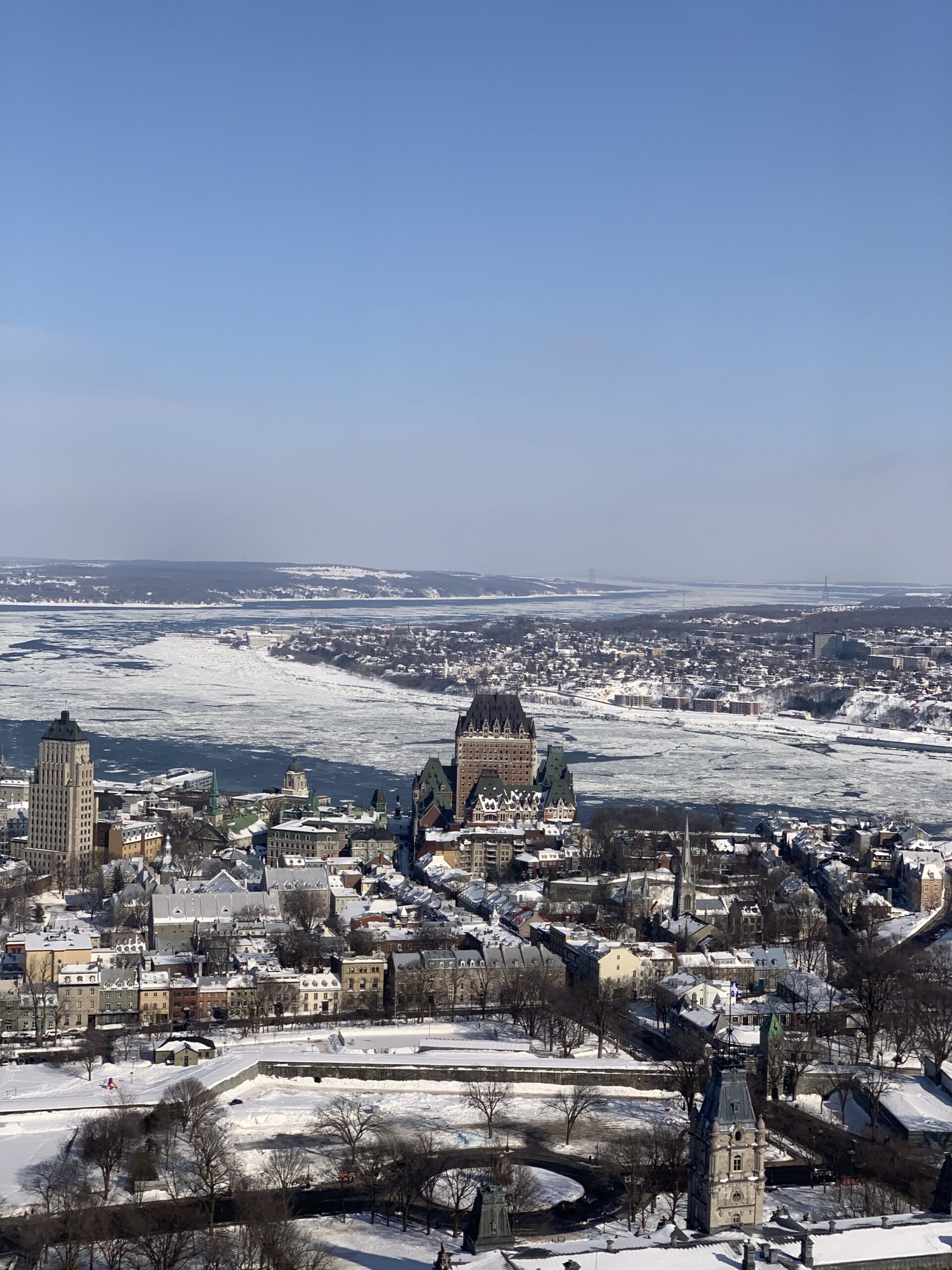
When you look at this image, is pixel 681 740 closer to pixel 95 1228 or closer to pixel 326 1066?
pixel 326 1066

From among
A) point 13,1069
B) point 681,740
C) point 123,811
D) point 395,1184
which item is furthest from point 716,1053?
point 681,740

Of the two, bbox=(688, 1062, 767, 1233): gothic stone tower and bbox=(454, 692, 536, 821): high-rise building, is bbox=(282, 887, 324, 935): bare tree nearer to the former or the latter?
bbox=(454, 692, 536, 821): high-rise building

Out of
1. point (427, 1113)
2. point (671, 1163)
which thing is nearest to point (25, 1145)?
point (427, 1113)

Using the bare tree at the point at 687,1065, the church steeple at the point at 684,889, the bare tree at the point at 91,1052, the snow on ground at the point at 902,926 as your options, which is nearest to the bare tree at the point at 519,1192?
the bare tree at the point at 687,1065

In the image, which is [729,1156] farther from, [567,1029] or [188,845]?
[188,845]

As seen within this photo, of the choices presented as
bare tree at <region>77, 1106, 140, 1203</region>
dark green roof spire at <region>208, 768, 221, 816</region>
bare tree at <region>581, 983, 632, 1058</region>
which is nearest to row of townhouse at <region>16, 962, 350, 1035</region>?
bare tree at <region>581, 983, 632, 1058</region>

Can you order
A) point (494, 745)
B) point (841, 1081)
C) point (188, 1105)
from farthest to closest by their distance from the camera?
point (494, 745), point (841, 1081), point (188, 1105)

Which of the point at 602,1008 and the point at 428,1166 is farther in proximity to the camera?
the point at 602,1008

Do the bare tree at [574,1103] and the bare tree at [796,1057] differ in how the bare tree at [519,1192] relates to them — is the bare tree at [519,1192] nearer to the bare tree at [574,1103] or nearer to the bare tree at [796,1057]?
the bare tree at [574,1103]
